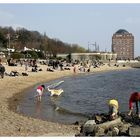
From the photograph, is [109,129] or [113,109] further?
[113,109]

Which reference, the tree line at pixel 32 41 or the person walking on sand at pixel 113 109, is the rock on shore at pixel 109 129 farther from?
the tree line at pixel 32 41

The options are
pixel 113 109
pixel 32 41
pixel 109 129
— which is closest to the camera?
pixel 109 129

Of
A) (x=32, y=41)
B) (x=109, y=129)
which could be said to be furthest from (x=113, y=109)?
(x=32, y=41)

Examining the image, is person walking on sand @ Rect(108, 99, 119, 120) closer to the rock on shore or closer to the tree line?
the rock on shore

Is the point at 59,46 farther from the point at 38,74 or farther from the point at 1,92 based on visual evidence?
the point at 1,92

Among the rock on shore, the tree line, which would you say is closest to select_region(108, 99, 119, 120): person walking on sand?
the rock on shore

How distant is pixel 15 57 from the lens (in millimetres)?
89812

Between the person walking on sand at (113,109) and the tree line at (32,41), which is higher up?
the tree line at (32,41)

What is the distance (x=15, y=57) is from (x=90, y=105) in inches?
2504

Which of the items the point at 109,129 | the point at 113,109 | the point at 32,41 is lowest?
the point at 109,129

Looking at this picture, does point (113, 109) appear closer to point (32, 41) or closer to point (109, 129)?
point (109, 129)

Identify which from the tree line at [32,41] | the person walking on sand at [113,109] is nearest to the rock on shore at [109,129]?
the person walking on sand at [113,109]

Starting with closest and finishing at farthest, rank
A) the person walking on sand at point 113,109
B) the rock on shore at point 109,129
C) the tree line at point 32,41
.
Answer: the rock on shore at point 109,129 → the person walking on sand at point 113,109 → the tree line at point 32,41

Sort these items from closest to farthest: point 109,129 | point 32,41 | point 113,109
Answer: point 109,129
point 113,109
point 32,41
